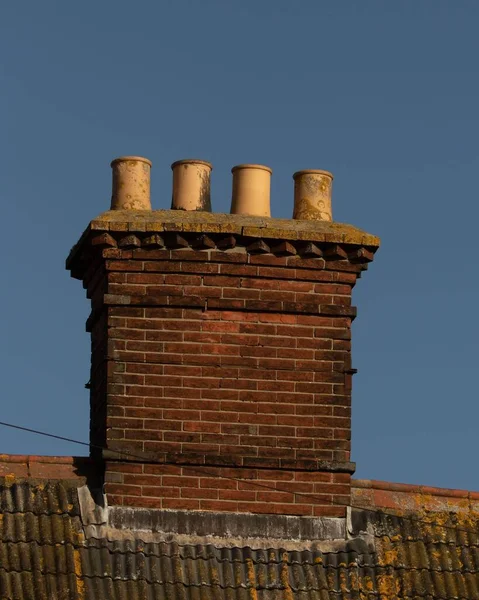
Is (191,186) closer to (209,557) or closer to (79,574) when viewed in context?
(209,557)

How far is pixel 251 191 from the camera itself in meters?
14.0

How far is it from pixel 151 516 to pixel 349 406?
1.80 metres

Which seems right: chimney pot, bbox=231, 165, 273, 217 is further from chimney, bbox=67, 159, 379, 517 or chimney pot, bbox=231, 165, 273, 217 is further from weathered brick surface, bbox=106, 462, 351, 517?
weathered brick surface, bbox=106, 462, 351, 517

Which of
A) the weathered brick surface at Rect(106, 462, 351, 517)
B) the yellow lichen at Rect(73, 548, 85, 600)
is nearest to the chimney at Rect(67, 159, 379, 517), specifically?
the weathered brick surface at Rect(106, 462, 351, 517)

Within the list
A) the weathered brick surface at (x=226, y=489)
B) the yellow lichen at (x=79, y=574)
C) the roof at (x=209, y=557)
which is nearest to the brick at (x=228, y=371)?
the weathered brick surface at (x=226, y=489)

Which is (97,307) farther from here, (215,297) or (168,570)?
(168,570)

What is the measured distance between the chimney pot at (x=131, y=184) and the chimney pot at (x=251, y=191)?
72cm

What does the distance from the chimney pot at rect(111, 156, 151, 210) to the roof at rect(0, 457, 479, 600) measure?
7.27 ft

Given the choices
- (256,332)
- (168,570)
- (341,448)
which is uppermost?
(256,332)

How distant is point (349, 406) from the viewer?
13.4 m

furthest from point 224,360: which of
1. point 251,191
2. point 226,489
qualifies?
point 251,191

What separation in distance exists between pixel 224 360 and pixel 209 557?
1.61 m

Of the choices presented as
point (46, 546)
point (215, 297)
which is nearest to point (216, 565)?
point (46, 546)

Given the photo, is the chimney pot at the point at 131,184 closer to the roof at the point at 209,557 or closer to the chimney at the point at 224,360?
the chimney at the point at 224,360
